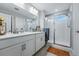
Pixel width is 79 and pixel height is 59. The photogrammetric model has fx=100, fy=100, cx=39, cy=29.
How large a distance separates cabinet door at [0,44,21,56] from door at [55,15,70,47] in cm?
375

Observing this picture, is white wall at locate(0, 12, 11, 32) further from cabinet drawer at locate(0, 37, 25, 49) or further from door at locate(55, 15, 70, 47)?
door at locate(55, 15, 70, 47)

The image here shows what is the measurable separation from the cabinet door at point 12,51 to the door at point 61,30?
3.75m

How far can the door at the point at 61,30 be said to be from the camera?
544 cm

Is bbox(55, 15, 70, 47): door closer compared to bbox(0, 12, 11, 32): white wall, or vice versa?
bbox(0, 12, 11, 32): white wall

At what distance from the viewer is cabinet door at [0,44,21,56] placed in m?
1.68

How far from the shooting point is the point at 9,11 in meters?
2.86

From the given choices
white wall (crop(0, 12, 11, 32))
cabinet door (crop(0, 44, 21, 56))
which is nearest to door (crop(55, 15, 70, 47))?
white wall (crop(0, 12, 11, 32))

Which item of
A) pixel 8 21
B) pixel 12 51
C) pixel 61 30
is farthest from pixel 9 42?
pixel 61 30

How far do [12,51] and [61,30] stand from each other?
13.9 ft

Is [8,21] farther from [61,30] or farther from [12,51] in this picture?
[61,30]

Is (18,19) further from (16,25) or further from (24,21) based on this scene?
(24,21)

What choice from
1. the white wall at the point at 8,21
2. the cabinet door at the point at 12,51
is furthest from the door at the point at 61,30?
the cabinet door at the point at 12,51

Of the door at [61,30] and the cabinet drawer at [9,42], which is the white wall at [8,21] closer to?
the cabinet drawer at [9,42]

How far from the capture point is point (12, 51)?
192cm
